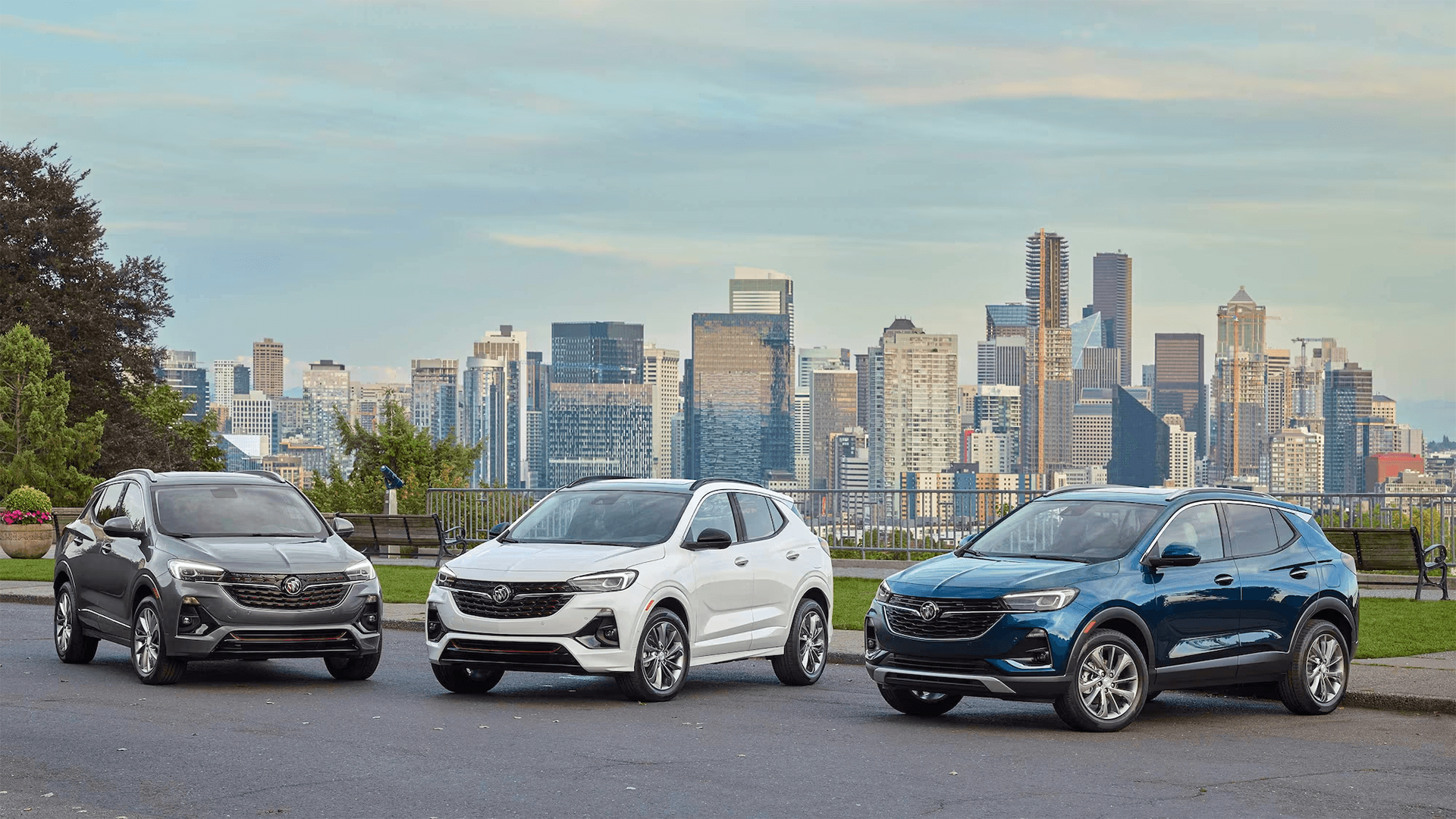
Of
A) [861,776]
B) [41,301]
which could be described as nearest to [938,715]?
[861,776]

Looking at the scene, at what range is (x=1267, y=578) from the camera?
12781mm

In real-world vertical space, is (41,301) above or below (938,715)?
above

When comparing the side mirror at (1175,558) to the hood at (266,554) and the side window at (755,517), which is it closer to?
the side window at (755,517)

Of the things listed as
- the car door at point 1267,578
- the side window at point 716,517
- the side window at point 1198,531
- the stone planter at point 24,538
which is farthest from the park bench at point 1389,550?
the stone planter at point 24,538

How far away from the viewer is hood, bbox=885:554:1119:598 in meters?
11.7

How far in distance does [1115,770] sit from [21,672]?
9516 mm

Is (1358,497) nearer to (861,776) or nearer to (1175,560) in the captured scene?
(1175,560)

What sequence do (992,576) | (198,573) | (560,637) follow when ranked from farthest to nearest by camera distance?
1. (198,573)
2. (560,637)
3. (992,576)

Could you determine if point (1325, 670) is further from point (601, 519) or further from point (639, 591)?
point (601, 519)

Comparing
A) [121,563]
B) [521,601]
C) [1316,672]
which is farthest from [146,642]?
[1316,672]

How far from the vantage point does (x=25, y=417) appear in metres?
41.3

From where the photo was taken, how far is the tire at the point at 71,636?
617 inches

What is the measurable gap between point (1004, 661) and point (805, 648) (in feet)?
11.5

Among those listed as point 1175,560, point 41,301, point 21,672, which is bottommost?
point 21,672
